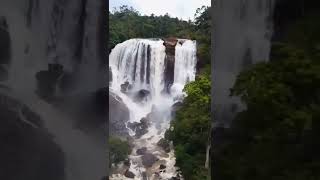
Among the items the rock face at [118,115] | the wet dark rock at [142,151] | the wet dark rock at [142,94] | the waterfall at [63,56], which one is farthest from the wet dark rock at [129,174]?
the waterfall at [63,56]

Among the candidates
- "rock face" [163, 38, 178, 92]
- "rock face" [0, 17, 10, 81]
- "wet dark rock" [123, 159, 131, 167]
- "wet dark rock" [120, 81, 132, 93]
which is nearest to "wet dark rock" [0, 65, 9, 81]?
"rock face" [0, 17, 10, 81]

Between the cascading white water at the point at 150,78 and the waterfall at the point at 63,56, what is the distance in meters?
10.9

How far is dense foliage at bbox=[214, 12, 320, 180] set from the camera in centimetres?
420

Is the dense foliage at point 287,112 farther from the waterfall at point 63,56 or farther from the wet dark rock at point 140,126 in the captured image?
the wet dark rock at point 140,126

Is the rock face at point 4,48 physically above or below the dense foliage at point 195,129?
above

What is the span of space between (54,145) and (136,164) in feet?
34.6

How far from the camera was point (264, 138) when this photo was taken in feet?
15.1

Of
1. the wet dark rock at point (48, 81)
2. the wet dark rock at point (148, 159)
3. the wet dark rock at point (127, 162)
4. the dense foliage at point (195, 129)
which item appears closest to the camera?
the wet dark rock at point (48, 81)

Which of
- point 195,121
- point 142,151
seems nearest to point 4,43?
point 195,121

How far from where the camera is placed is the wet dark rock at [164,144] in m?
16.7

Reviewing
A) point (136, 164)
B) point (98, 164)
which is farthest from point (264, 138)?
point (136, 164)

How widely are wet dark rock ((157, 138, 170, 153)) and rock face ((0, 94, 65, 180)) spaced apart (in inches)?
428

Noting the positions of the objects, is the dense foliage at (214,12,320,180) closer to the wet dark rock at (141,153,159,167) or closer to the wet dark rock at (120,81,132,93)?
the wet dark rock at (141,153,159,167)

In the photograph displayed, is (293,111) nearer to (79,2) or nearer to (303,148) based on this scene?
(303,148)
